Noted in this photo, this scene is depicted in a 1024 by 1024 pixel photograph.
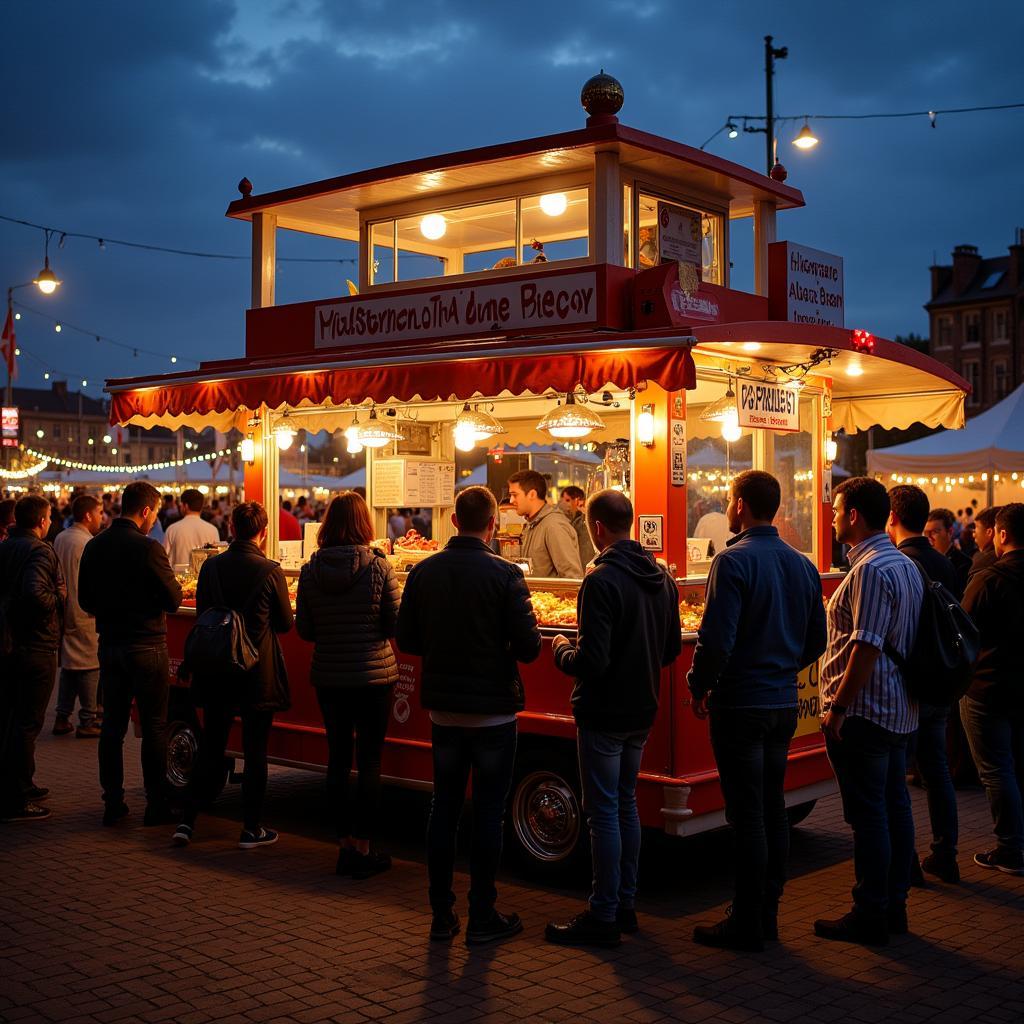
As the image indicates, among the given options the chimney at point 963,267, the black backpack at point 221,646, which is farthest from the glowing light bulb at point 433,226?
the chimney at point 963,267

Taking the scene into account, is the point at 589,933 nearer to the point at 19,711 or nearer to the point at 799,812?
the point at 799,812

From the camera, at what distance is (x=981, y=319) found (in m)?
69.4

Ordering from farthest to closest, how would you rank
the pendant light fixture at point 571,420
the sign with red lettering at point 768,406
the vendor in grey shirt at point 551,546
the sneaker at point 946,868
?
the vendor in grey shirt at point 551,546 < the sign with red lettering at point 768,406 < the pendant light fixture at point 571,420 < the sneaker at point 946,868

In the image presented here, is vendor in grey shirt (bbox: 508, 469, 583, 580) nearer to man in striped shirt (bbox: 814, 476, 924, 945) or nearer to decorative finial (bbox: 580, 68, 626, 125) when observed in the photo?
decorative finial (bbox: 580, 68, 626, 125)

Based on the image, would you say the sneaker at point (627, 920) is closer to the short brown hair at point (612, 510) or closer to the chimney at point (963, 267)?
the short brown hair at point (612, 510)

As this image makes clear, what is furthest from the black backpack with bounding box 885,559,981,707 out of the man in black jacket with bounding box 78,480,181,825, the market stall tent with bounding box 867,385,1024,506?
the market stall tent with bounding box 867,385,1024,506

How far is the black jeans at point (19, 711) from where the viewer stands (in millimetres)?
8469

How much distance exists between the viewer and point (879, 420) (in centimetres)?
1064

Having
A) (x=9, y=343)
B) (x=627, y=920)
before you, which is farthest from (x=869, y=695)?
(x=9, y=343)

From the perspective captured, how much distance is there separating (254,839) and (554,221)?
5.96 meters

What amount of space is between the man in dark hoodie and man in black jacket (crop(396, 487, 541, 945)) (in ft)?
2.94

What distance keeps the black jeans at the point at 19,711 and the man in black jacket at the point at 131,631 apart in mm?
546

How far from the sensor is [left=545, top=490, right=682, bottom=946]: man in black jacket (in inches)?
224

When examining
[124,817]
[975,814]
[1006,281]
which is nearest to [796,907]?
[975,814]
